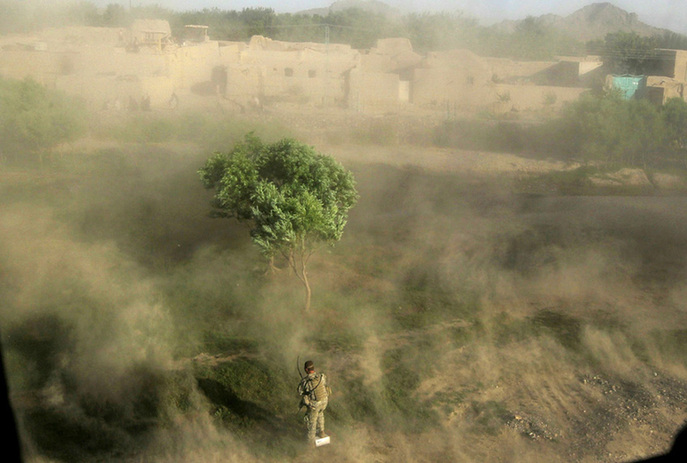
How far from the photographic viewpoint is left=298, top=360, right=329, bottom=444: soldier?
6.57m

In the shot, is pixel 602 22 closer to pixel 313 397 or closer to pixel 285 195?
pixel 285 195

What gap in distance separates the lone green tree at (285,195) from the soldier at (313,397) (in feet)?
11.0

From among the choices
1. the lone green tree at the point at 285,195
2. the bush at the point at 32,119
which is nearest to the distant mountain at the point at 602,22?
the bush at the point at 32,119

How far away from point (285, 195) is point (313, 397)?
4.50 m

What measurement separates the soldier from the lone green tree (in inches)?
132

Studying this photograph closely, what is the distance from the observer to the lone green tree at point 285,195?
31.8 feet

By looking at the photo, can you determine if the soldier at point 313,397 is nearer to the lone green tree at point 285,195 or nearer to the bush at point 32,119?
the lone green tree at point 285,195

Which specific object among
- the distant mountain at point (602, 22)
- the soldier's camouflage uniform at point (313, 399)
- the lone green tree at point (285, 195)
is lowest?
the soldier's camouflage uniform at point (313, 399)

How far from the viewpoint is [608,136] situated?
22.4 m

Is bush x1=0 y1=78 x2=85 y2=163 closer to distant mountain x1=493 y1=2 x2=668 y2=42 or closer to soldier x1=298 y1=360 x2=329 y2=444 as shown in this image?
soldier x1=298 y1=360 x2=329 y2=444

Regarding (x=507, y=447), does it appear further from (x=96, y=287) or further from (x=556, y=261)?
(x=96, y=287)

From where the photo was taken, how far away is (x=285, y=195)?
34.0 ft

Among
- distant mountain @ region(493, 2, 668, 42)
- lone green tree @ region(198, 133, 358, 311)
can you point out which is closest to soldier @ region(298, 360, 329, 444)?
lone green tree @ region(198, 133, 358, 311)

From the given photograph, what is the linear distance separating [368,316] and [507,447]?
3.64 m
